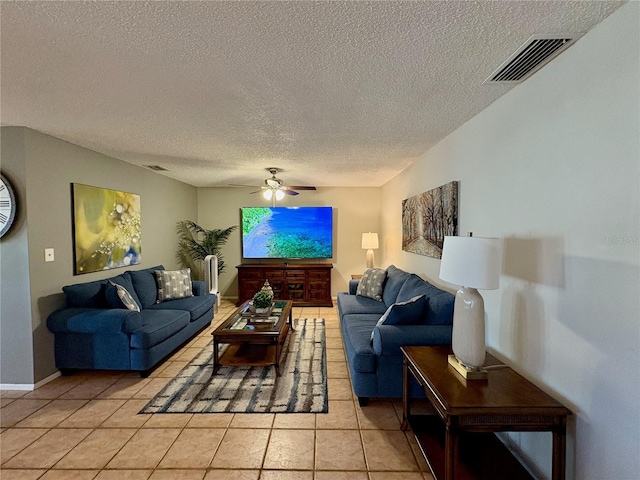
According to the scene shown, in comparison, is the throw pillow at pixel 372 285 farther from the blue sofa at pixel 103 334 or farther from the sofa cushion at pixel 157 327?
the blue sofa at pixel 103 334

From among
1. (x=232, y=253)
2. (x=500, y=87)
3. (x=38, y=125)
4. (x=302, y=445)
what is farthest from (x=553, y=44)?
(x=232, y=253)

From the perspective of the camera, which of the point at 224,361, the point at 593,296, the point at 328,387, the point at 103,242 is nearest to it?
the point at 593,296

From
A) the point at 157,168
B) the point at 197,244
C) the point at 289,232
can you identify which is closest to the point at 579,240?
the point at 157,168

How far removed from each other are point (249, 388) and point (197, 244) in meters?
3.71

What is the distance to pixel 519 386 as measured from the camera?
5.39 feet

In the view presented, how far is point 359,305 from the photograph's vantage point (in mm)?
3834

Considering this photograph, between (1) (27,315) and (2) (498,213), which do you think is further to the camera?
(1) (27,315)

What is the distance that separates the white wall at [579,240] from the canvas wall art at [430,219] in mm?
698

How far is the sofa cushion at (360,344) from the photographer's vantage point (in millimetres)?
2453

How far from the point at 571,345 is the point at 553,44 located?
4.97 ft

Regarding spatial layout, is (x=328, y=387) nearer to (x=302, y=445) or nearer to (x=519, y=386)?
(x=302, y=445)

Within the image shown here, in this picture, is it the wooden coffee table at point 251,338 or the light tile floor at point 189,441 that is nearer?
the light tile floor at point 189,441

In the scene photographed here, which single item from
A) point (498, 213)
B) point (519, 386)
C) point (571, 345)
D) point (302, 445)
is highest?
point (498, 213)

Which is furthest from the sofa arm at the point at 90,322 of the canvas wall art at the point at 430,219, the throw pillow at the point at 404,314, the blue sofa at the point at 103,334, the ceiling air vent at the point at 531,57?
the ceiling air vent at the point at 531,57
